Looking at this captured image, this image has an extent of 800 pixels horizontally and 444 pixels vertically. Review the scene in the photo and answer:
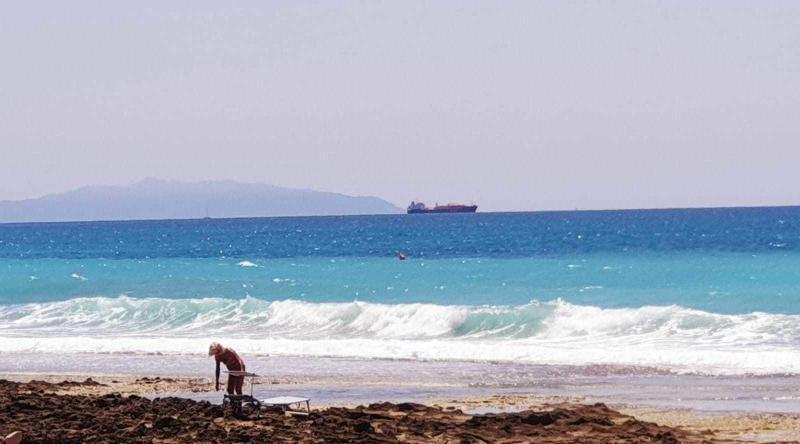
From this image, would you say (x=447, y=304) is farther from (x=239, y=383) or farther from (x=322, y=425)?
(x=322, y=425)

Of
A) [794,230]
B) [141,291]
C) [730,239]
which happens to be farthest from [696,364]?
[794,230]

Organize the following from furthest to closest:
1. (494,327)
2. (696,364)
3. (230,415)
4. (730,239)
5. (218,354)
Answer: (730,239) → (494,327) → (696,364) → (218,354) → (230,415)

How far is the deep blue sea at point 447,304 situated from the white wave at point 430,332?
Answer: 2.3 inches

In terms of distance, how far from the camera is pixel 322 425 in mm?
14680

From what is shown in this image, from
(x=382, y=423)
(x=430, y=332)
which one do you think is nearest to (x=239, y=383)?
(x=382, y=423)

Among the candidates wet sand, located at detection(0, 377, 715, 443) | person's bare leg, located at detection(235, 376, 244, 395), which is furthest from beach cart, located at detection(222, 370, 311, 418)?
person's bare leg, located at detection(235, 376, 244, 395)

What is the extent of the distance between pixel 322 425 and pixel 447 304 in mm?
22064

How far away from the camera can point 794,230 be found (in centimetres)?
8644

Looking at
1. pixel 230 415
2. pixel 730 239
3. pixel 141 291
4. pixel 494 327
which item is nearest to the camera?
pixel 230 415

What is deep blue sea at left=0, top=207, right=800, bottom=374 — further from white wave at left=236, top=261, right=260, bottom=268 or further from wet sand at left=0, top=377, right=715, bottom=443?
wet sand at left=0, top=377, right=715, bottom=443

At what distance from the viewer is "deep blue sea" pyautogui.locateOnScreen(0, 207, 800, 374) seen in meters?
26.2

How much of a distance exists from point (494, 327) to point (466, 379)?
9.40 meters

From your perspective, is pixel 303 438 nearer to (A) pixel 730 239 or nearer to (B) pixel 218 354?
(B) pixel 218 354

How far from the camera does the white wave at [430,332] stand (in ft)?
79.4
